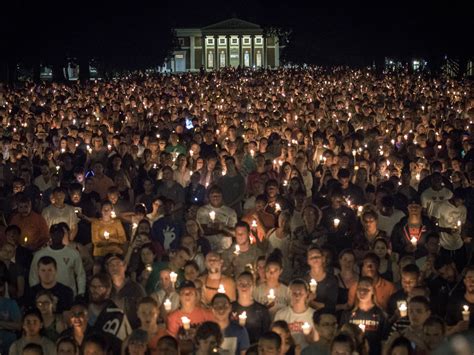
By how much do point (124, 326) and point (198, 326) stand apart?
603 mm

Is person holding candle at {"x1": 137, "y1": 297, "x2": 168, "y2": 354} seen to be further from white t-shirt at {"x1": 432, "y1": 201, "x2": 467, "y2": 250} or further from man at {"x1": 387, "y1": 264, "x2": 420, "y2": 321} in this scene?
white t-shirt at {"x1": 432, "y1": 201, "x2": 467, "y2": 250}

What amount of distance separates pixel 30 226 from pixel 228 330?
13.0ft

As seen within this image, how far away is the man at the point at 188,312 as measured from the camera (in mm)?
7672

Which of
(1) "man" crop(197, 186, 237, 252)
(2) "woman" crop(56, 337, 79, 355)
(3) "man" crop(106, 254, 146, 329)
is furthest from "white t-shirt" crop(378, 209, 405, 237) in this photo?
(2) "woman" crop(56, 337, 79, 355)

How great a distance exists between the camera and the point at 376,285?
8422mm

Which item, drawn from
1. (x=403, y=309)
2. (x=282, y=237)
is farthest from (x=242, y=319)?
(x=282, y=237)

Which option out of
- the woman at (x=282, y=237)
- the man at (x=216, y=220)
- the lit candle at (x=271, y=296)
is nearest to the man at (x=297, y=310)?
the lit candle at (x=271, y=296)

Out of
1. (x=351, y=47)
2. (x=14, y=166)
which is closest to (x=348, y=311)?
(x=14, y=166)

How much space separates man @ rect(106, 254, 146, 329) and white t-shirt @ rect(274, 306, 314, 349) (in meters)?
1.19

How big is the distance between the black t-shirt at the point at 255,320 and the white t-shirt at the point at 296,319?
19cm

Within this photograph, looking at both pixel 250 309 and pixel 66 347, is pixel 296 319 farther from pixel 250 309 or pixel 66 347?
pixel 66 347

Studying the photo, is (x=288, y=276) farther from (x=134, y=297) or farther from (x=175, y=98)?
(x=175, y=98)

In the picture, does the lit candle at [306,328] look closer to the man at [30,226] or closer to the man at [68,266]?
the man at [68,266]

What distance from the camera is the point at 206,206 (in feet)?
37.8
